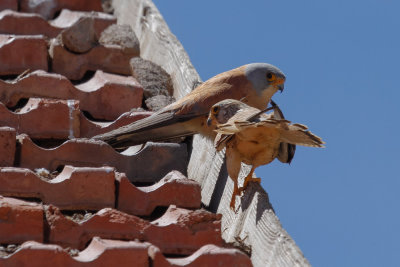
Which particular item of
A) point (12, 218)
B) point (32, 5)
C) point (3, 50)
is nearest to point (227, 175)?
point (12, 218)

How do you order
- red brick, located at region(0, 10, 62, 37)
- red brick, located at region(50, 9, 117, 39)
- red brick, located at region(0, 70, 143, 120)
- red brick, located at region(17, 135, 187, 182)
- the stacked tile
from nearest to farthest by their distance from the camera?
1. the stacked tile
2. red brick, located at region(17, 135, 187, 182)
3. red brick, located at region(0, 70, 143, 120)
4. red brick, located at region(0, 10, 62, 37)
5. red brick, located at region(50, 9, 117, 39)

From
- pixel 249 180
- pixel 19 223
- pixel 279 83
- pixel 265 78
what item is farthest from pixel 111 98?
pixel 19 223

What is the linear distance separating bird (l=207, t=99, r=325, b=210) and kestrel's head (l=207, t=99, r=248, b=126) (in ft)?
0.50

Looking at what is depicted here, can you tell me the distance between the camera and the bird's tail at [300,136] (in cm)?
378

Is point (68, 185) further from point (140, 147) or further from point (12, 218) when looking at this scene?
point (140, 147)

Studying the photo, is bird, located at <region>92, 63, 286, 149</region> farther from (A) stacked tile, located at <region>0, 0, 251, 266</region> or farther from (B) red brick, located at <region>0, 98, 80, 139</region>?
(B) red brick, located at <region>0, 98, 80, 139</region>

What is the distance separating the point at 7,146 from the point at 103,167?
465 millimetres

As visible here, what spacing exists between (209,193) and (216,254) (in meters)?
1.12

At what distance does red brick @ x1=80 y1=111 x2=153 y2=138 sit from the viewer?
4348mm

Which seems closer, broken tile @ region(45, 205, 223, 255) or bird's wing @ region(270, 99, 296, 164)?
broken tile @ region(45, 205, 223, 255)

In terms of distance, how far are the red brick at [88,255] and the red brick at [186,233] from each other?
204mm

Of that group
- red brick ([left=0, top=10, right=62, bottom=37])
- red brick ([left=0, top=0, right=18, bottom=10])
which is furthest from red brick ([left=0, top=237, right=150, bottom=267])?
red brick ([left=0, top=0, right=18, bottom=10])

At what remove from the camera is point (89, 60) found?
16.6 ft

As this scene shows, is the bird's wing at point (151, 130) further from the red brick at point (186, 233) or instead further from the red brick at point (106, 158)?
the red brick at point (186, 233)
